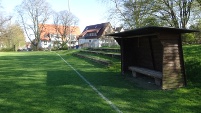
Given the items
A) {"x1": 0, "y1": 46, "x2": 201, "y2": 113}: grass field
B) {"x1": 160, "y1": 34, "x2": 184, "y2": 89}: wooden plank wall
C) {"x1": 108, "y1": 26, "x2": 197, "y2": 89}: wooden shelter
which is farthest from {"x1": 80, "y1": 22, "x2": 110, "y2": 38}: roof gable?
{"x1": 160, "y1": 34, "x2": 184, "y2": 89}: wooden plank wall

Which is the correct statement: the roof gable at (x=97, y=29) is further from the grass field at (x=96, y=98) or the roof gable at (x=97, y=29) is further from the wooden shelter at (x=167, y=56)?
the grass field at (x=96, y=98)

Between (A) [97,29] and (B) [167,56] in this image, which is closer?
(B) [167,56]

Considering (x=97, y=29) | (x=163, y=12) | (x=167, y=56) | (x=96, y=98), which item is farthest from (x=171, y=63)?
(x=97, y=29)

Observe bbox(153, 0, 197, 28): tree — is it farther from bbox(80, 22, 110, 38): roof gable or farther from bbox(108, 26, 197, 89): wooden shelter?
bbox(80, 22, 110, 38): roof gable

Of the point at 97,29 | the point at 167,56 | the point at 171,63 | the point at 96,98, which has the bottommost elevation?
the point at 96,98

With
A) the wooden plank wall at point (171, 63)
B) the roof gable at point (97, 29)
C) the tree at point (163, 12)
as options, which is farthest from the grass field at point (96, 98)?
the roof gable at point (97, 29)

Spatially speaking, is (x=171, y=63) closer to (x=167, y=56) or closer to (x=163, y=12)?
(x=167, y=56)

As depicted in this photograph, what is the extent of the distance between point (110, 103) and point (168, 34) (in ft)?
11.0

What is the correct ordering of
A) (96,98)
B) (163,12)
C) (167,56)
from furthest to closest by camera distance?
1. (163,12)
2. (167,56)
3. (96,98)

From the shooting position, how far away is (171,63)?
7.92 m

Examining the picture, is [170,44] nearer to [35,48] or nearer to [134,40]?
[134,40]

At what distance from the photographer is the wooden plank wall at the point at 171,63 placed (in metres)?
7.75

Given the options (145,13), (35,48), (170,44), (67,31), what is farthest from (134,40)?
(67,31)

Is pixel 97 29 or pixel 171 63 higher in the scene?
pixel 97 29
